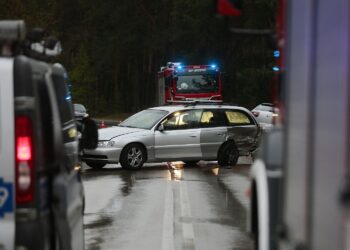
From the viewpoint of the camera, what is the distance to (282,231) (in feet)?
11.5

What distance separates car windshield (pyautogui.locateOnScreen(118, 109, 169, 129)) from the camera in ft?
57.8

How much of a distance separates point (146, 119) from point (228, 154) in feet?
7.48

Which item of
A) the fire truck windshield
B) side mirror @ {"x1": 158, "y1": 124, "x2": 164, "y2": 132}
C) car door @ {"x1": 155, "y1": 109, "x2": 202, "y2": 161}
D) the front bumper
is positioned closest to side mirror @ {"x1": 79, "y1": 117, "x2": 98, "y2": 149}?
the front bumper

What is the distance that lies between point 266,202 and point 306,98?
1.28 meters

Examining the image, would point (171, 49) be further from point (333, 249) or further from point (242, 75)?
point (333, 249)

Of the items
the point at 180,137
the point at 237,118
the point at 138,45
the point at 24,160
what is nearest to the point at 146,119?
the point at 180,137

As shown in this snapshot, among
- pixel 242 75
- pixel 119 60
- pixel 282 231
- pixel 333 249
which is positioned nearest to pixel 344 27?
pixel 333 249

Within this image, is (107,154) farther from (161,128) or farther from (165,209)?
(165,209)

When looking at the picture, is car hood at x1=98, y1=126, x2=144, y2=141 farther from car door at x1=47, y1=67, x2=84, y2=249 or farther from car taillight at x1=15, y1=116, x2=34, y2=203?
car taillight at x1=15, y1=116, x2=34, y2=203

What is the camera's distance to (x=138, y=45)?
6762 cm

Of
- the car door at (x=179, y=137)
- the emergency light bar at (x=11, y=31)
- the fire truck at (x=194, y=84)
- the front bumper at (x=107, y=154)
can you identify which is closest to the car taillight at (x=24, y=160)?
the emergency light bar at (x=11, y=31)

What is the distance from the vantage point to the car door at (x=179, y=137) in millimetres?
17250

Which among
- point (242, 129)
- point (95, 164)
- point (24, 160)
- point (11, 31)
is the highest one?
point (11, 31)

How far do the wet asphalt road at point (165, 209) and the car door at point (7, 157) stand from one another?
348 cm
